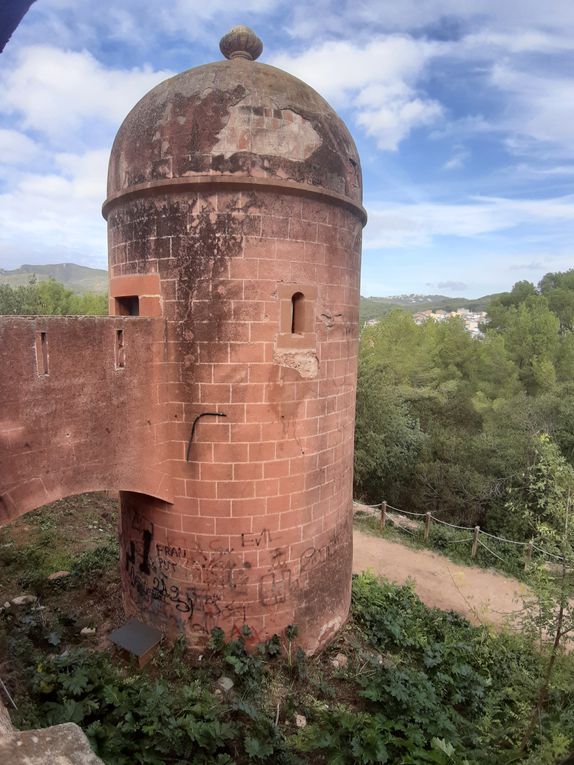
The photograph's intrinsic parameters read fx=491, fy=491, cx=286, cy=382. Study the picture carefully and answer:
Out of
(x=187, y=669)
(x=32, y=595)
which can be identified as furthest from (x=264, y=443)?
(x=32, y=595)

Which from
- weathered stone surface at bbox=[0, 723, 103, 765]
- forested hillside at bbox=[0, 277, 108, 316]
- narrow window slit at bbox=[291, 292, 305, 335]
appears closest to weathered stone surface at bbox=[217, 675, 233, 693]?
narrow window slit at bbox=[291, 292, 305, 335]

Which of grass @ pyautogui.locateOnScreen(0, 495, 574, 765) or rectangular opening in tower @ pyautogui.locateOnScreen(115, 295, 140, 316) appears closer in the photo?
grass @ pyautogui.locateOnScreen(0, 495, 574, 765)

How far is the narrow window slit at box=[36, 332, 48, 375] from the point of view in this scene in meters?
4.80

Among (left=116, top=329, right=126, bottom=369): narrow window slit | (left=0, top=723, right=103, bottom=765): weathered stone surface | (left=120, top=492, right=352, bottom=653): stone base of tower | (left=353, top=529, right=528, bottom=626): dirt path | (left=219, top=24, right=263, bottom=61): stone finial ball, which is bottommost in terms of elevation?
(left=353, top=529, right=528, bottom=626): dirt path

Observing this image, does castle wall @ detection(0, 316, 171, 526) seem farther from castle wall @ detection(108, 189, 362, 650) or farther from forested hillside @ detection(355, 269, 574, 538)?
forested hillside @ detection(355, 269, 574, 538)

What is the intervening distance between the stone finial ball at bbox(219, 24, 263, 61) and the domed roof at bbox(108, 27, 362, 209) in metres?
0.32

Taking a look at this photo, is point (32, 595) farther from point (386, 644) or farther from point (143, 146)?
point (143, 146)

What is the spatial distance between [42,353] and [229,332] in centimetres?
196

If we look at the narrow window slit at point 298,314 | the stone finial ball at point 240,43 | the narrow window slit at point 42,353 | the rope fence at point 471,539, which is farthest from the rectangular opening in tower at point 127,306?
the rope fence at point 471,539

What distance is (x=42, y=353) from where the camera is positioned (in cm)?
485

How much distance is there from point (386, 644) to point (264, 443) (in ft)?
12.3

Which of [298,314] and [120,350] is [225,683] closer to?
[120,350]

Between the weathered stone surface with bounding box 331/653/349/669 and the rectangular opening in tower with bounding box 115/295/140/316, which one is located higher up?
the rectangular opening in tower with bounding box 115/295/140/316

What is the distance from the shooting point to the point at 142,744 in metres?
4.48
